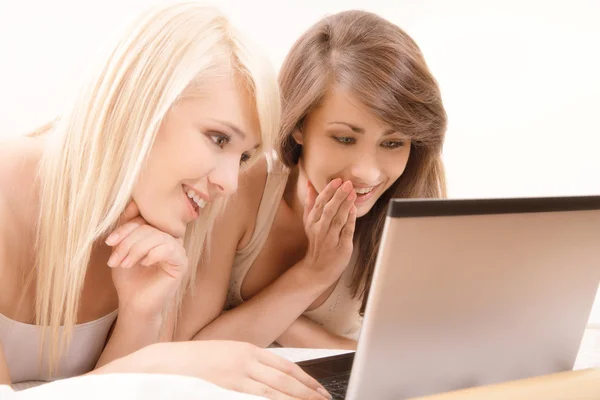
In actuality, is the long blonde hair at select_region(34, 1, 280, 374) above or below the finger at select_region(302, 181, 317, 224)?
above

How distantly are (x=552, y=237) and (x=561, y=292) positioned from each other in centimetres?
12

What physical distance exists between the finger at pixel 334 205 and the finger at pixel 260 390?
74 centimetres

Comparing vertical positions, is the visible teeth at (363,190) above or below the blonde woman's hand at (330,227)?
above

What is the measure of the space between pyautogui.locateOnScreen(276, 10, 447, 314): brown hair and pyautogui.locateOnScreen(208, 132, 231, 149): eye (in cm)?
36

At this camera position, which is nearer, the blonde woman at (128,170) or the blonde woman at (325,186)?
the blonde woman at (128,170)

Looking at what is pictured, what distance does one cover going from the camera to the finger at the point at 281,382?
977 millimetres

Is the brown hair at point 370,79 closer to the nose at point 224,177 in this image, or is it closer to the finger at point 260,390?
the nose at point 224,177

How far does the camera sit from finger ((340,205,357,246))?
69.1 inches

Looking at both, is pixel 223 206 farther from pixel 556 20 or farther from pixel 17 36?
pixel 556 20

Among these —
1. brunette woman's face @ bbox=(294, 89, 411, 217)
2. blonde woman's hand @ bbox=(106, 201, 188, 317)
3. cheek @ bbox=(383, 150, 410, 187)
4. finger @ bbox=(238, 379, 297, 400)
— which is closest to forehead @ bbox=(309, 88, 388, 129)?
brunette woman's face @ bbox=(294, 89, 411, 217)

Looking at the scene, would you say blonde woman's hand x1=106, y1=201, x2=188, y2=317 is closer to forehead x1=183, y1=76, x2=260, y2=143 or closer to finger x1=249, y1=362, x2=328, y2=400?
forehead x1=183, y1=76, x2=260, y2=143

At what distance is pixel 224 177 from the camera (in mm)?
1344

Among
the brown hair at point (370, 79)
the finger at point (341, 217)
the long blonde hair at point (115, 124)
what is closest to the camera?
the long blonde hair at point (115, 124)

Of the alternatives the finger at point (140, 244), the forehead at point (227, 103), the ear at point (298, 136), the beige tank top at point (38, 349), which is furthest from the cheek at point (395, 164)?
the beige tank top at point (38, 349)
